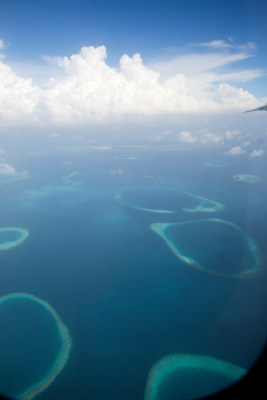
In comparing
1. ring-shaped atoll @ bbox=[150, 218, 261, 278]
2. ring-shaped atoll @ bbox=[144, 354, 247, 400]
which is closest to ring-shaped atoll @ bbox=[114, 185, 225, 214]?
ring-shaped atoll @ bbox=[150, 218, 261, 278]

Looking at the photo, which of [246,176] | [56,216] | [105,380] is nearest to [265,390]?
[105,380]

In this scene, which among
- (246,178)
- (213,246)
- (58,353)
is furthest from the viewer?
(246,178)

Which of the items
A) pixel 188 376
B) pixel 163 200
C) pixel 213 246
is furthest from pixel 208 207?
pixel 188 376

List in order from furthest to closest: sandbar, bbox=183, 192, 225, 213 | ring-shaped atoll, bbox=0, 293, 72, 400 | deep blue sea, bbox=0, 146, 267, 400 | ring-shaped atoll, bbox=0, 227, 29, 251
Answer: sandbar, bbox=183, 192, 225, 213 → ring-shaped atoll, bbox=0, 227, 29, 251 → deep blue sea, bbox=0, 146, 267, 400 → ring-shaped atoll, bbox=0, 293, 72, 400

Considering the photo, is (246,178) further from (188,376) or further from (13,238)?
(13,238)

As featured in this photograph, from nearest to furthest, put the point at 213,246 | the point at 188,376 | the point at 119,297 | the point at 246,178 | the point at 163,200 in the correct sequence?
the point at 188,376 → the point at 119,297 → the point at 213,246 → the point at 163,200 → the point at 246,178

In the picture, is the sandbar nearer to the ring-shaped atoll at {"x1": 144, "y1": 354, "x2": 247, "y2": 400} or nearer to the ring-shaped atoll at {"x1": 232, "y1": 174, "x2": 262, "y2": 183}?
the ring-shaped atoll at {"x1": 232, "y1": 174, "x2": 262, "y2": 183}

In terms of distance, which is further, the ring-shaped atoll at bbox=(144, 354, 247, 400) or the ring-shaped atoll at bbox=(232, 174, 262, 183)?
the ring-shaped atoll at bbox=(232, 174, 262, 183)

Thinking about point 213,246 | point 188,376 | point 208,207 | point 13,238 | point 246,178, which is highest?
point 246,178
